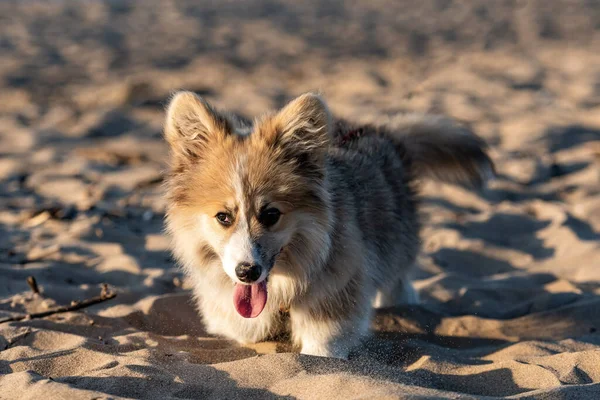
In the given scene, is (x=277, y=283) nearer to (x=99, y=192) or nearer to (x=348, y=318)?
(x=348, y=318)

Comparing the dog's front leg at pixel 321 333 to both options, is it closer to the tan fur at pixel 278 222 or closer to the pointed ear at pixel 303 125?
the tan fur at pixel 278 222

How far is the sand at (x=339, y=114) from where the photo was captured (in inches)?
125

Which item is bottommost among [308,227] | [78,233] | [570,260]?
[570,260]

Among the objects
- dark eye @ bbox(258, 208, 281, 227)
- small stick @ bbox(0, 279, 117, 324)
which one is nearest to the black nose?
dark eye @ bbox(258, 208, 281, 227)

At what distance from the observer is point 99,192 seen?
20.4 feet

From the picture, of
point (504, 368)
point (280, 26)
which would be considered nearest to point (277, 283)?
point (504, 368)

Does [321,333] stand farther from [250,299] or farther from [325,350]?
[250,299]

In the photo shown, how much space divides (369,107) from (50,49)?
232 inches

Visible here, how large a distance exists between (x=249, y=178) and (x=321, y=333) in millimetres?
854

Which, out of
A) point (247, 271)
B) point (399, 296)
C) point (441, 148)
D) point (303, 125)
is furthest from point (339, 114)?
point (247, 271)

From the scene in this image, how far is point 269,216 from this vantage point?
335 cm

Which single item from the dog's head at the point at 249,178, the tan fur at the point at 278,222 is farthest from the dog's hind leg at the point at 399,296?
the dog's head at the point at 249,178

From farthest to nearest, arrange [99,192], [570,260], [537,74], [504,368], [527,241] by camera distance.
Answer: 1. [537,74]
2. [99,192]
3. [527,241]
4. [570,260]
5. [504,368]

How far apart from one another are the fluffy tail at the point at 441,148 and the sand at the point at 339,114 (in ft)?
1.17
